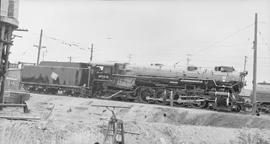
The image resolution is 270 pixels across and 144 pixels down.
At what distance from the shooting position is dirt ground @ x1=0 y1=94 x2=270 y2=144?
48.6 ft

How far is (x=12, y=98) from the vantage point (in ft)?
76.9

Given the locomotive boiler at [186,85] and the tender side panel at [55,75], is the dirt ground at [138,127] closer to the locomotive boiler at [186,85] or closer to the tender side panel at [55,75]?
the locomotive boiler at [186,85]

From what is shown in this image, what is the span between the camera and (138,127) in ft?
57.3

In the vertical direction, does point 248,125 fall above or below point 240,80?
below

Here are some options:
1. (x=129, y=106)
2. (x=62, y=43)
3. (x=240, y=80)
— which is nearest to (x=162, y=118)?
(x=129, y=106)

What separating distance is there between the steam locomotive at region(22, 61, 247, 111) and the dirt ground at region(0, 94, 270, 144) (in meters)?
3.69

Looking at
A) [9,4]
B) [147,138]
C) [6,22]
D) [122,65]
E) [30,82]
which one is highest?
[9,4]

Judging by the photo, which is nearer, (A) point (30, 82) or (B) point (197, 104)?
(B) point (197, 104)

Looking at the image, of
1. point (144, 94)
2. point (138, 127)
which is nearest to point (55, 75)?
point (144, 94)

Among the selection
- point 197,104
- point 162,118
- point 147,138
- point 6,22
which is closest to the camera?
point 147,138

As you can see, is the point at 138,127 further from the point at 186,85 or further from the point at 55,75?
the point at 55,75

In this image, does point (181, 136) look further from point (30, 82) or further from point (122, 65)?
point (30, 82)

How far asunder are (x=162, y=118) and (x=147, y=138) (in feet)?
17.9

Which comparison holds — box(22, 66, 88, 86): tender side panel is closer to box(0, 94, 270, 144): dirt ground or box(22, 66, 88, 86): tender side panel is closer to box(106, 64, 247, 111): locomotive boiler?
box(106, 64, 247, 111): locomotive boiler
